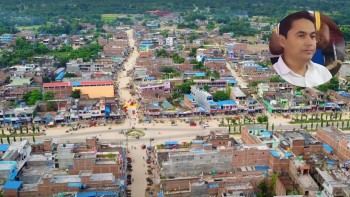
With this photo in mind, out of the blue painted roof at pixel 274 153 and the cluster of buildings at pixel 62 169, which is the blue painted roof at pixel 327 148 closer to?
the blue painted roof at pixel 274 153

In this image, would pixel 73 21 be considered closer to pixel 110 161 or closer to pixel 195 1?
pixel 195 1

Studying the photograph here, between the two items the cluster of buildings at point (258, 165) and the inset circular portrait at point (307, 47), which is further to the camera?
the cluster of buildings at point (258, 165)

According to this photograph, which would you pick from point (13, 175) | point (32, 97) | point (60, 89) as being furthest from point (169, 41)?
point (13, 175)

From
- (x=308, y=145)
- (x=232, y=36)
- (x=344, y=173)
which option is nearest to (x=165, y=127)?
(x=308, y=145)

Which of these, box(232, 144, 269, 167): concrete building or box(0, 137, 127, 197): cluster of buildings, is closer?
box(0, 137, 127, 197): cluster of buildings

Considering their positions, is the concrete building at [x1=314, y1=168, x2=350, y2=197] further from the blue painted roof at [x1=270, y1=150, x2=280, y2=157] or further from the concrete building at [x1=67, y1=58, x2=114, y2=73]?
the concrete building at [x1=67, y1=58, x2=114, y2=73]

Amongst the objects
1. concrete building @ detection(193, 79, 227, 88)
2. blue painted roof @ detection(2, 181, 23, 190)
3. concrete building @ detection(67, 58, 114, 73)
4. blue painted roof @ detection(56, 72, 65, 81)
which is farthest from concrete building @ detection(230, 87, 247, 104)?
blue painted roof @ detection(2, 181, 23, 190)

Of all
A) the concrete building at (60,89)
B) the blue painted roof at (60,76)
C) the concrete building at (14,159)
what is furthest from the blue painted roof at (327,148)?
the blue painted roof at (60,76)
